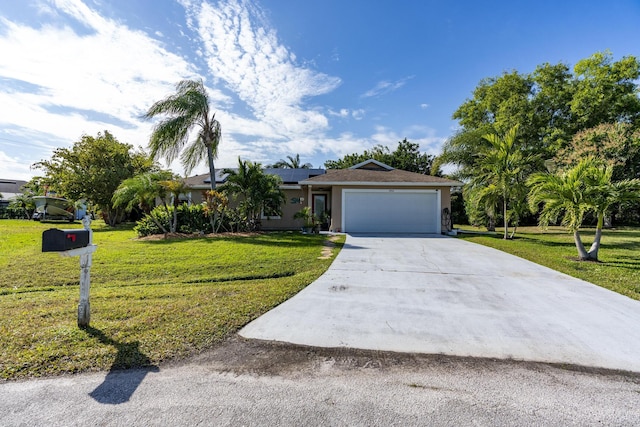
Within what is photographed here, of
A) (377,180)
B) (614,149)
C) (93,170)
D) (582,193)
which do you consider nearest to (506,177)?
(582,193)

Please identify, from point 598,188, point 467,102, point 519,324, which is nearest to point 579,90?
point 467,102

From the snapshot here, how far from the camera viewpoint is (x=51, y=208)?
2288cm

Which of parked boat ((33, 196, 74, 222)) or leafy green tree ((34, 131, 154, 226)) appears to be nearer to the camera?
leafy green tree ((34, 131, 154, 226))

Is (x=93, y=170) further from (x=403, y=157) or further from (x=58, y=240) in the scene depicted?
(x=403, y=157)

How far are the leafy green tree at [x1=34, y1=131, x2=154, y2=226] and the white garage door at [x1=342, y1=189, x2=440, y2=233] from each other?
1265cm

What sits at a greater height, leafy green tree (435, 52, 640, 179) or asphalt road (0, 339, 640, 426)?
leafy green tree (435, 52, 640, 179)

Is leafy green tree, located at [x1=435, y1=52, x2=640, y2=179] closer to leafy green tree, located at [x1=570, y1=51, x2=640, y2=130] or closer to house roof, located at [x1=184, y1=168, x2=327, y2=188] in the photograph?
leafy green tree, located at [x1=570, y1=51, x2=640, y2=130]

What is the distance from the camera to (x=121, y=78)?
9.69m

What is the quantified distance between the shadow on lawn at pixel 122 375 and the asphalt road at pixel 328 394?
1cm

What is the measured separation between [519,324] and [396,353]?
1937 mm

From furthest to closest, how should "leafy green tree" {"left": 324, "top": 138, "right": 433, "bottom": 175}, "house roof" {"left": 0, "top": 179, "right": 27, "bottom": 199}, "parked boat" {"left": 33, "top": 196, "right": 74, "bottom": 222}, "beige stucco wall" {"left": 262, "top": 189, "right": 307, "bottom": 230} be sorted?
1. "house roof" {"left": 0, "top": 179, "right": 27, "bottom": 199}
2. "leafy green tree" {"left": 324, "top": 138, "right": 433, "bottom": 175}
3. "parked boat" {"left": 33, "top": 196, "right": 74, "bottom": 222}
4. "beige stucco wall" {"left": 262, "top": 189, "right": 307, "bottom": 230}

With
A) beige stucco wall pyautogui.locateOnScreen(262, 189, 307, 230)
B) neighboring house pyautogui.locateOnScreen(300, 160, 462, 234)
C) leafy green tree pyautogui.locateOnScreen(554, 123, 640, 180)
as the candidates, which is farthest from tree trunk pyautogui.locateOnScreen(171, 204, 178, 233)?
leafy green tree pyautogui.locateOnScreen(554, 123, 640, 180)

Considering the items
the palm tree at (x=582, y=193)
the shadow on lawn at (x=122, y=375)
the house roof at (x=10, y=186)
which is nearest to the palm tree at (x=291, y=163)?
the palm tree at (x=582, y=193)

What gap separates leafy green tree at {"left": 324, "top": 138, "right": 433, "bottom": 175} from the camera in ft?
105
